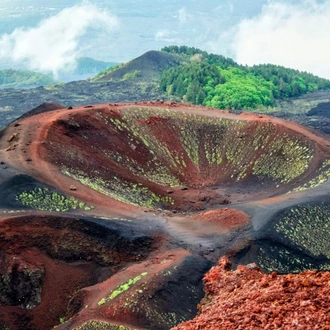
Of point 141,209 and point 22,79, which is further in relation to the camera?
point 22,79

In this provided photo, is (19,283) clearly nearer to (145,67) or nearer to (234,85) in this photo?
(234,85)

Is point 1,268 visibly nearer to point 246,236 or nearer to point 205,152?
point 246,236

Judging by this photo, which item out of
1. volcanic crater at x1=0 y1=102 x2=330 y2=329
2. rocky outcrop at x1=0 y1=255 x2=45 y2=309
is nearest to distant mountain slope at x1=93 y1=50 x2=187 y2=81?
volcanic crater at x1=0 y1=102 x2=330 y2=329

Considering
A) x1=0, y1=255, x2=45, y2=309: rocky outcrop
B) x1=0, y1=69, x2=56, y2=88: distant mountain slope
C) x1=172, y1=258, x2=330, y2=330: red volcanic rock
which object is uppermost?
x1=0, y1=69, x2=56, y2=88: distant mountain slope

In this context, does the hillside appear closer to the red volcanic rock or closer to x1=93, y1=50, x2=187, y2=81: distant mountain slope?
x1=93, y1=50, x2=187, y2=81: distant mountain slope

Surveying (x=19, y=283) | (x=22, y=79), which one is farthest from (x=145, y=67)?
(x=19, y=283)

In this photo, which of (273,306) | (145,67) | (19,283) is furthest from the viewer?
(145,67)

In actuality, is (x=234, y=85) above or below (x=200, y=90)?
above
